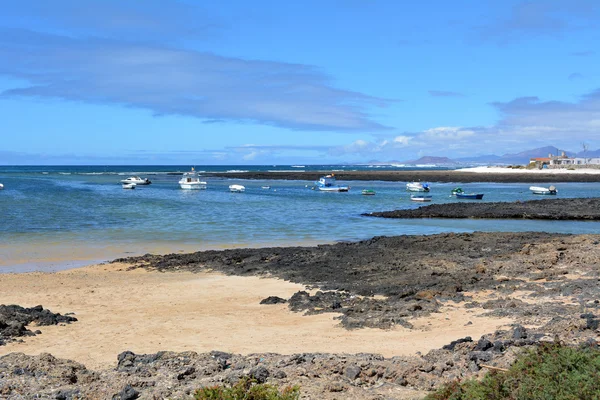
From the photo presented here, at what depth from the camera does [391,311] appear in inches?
489

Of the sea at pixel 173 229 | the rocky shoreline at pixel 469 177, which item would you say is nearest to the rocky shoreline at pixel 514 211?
the sea at pixel 173 229

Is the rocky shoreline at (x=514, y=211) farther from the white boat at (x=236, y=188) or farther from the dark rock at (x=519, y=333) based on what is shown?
the white boat at (x=236, y=188)

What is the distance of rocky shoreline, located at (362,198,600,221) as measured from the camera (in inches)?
1523

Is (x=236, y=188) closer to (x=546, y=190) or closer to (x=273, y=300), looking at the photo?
(x=546, y=190)

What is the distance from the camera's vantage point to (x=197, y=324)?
40.0ft

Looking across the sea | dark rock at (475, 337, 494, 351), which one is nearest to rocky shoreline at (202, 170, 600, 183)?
the sea

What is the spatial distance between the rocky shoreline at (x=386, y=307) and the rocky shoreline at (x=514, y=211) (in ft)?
46.6

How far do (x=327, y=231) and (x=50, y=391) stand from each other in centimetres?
2538

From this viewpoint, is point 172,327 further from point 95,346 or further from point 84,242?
point 84,242

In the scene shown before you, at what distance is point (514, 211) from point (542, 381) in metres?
37.2

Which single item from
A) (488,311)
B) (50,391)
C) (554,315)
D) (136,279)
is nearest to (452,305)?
(488,311)

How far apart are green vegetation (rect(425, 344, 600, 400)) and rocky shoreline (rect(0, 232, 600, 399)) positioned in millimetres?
978

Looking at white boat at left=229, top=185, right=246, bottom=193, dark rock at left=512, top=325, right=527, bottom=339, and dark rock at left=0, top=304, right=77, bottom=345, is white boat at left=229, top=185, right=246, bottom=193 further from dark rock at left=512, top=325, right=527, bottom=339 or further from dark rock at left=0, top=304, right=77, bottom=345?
dark rock at left=512, top=325, right=527, bottom=339

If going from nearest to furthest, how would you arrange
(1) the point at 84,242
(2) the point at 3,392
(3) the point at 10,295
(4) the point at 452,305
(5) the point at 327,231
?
(2) the point at 3,392
(4) the point at 452,305
(3) the point at 10,295
(1) the point at 84,242
(5) the point at 327,231
